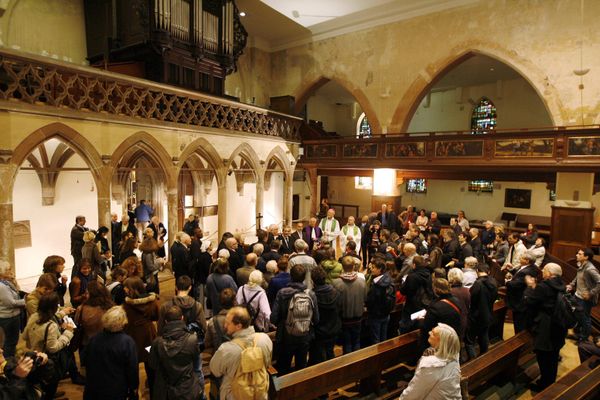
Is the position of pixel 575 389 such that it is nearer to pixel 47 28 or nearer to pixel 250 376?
pixel 250 376

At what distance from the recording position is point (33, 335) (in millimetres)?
3283

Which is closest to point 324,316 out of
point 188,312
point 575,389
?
point 188,312

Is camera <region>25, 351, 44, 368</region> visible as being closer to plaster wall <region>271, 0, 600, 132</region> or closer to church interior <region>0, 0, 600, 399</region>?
church interior <region>0, 0, 600, 399</region>

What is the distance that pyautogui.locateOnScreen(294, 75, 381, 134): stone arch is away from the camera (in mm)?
14430

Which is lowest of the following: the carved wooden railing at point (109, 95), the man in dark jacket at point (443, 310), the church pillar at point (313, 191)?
the man in dark jacket at point (443, 310)

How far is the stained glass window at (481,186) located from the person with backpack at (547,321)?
1435 cm

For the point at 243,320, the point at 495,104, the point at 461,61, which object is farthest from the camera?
the point at 495,104

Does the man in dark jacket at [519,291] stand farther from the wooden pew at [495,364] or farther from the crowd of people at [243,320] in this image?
the wooden pew at [495,364]

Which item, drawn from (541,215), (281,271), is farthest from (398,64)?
(281,271)

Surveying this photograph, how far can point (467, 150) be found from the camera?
1087 cm

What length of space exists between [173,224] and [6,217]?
358cm

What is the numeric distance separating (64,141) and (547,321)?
339 inches

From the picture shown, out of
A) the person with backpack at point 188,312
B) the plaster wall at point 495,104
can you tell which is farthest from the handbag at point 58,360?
the plaster wall at point 495,104

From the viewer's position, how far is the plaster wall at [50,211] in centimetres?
891
